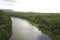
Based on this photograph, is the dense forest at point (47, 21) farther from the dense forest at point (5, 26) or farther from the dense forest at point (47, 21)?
the dense forest at point (5, 26)

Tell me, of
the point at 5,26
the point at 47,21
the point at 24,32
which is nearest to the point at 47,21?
the point at 47,21

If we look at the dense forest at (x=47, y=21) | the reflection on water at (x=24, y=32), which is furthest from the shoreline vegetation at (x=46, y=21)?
the reflection on water at (x=24, y=32)

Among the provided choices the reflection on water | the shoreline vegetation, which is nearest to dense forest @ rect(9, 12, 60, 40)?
the shoreline vegetation

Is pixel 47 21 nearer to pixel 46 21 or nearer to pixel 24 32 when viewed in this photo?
pixel 46 21

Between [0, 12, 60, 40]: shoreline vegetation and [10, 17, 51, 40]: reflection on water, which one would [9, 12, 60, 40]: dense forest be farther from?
[10, 17, 51, 40]: reflection on water

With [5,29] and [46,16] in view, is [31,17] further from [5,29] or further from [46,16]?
[5,29]

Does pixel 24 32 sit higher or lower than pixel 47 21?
lower

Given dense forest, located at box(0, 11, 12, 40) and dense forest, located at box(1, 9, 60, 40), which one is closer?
dense forest, located at box(0, 11, 12, 40)
